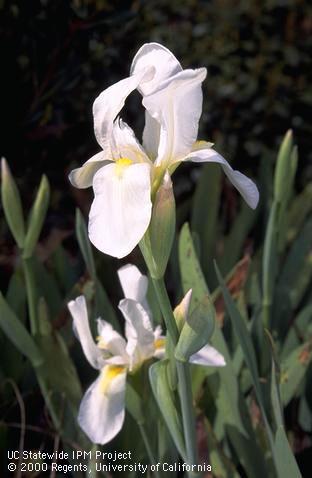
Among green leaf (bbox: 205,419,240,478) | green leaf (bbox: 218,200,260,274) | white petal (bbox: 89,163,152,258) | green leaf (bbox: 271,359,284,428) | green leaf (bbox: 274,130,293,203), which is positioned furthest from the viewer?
green leaf (bbox: 218,200,260,274)

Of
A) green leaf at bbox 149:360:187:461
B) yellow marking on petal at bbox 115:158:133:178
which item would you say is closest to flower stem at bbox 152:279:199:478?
green leaf at bbox 149:360:187:461

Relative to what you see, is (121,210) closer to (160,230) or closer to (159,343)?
(160,230)

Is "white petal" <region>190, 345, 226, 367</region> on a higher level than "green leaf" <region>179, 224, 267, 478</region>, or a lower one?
higher

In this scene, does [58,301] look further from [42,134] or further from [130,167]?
[130,167]

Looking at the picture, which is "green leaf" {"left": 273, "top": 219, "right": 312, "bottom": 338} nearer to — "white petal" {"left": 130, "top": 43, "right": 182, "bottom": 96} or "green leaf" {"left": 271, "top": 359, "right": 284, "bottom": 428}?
"green leaf" {"left": 271, "top": 359, "right": 284, "bottom": 428}

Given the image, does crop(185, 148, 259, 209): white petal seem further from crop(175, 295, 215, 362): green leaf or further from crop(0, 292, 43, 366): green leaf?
crop(0, 292, 43, 366): green leaf

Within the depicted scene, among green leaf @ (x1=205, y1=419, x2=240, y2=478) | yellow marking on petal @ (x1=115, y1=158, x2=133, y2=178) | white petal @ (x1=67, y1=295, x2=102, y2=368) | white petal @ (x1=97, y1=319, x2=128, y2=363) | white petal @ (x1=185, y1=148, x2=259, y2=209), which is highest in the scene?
yellow marking on petal @ (x1=115, y1=158, x2=133, y2=178)

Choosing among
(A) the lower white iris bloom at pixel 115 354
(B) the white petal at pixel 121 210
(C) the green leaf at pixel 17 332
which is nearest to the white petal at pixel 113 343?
(A) the lower white iris bloom at pixel 115 354

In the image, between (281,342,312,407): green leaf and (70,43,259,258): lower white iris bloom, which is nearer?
(70,43,259,258): lower white iris bloom

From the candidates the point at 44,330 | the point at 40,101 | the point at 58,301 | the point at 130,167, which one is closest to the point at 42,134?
the point at 40,101

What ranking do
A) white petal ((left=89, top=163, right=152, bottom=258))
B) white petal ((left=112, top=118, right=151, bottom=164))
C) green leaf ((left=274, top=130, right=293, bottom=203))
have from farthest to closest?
green leaf ((left=274, top=130, right=293, bottom=203)) < white petal ((left=112, top=118, right=151, bottom=164)) < white petal ((left=89, top=163, right=152, bottom=258))
